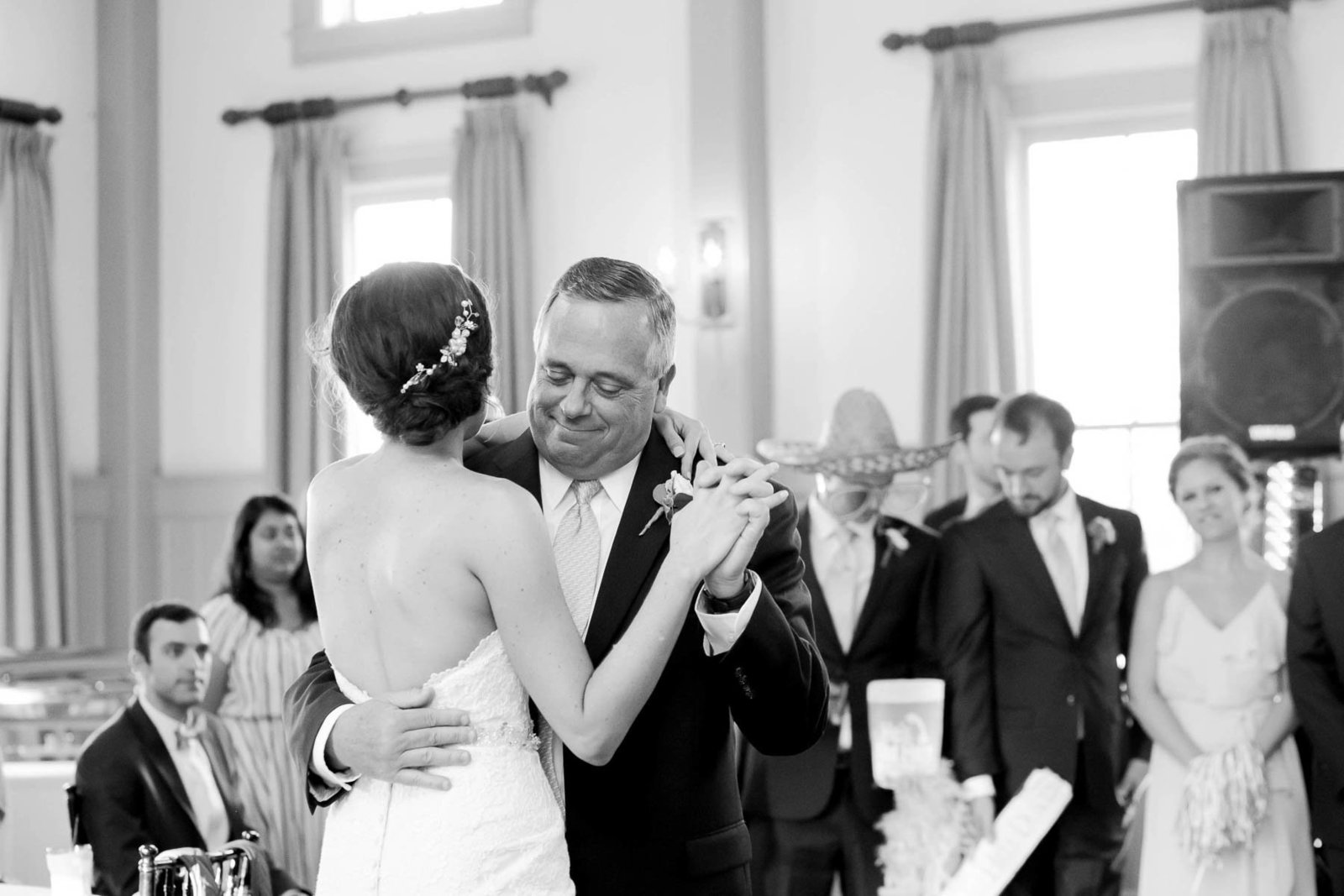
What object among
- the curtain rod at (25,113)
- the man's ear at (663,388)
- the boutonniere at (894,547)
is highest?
the curtain rod at (25,113)

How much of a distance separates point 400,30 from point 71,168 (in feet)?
6.71

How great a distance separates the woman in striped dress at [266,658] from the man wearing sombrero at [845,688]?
138 centimetres

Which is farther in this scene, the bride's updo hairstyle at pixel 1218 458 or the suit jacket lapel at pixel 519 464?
the bride's updo hairstyle at pixel 1218 458

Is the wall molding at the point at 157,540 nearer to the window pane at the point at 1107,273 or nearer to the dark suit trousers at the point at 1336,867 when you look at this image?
the window pane at the point at 1107,273

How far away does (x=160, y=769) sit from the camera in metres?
3.88

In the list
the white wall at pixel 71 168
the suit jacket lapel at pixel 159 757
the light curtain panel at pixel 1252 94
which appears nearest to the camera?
the suit jacket lapel at pixel 159 757

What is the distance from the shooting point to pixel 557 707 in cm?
188

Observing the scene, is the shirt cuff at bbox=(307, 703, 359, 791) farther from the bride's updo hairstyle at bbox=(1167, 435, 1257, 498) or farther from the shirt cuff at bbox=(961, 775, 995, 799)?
the bride's updo hairstyle at bbox=(1167, 435, 1257, 498)

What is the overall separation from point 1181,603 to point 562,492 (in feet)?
8.38

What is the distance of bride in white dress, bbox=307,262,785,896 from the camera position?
6.15 ft

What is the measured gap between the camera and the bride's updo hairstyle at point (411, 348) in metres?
1.90

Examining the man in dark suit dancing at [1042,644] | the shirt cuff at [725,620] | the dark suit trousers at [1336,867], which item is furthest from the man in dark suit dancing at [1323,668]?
the shirt cuff at [725,620]

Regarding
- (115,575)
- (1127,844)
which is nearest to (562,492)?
(1127,844)

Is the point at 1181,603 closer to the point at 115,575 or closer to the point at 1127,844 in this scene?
the point at 1127,844
